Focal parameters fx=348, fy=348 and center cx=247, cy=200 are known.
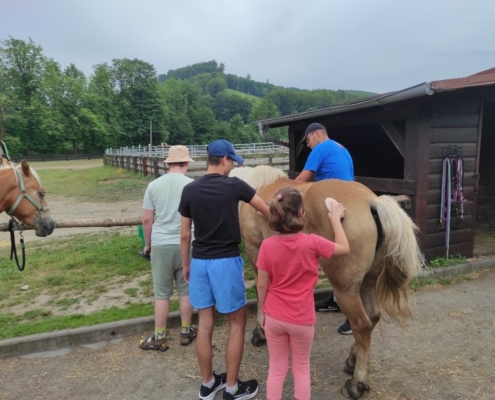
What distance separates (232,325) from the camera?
238cm

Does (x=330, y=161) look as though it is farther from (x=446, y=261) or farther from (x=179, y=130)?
(x=179, y=130)

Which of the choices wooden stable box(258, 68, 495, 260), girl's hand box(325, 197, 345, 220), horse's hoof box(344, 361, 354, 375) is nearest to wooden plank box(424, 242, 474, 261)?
wooden stable box(258, 68, 495, 260)

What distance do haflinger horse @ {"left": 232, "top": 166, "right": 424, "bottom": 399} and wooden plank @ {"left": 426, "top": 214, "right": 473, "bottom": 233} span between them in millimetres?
2553

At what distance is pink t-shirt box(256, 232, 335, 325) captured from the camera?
199cm

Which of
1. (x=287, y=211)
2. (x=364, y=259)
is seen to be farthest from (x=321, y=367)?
(x=287, y=211)

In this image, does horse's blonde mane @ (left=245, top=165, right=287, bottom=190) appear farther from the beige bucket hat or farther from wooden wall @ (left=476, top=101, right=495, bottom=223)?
wooden wall @ (left=476, top=101, right=495, bottom=223)

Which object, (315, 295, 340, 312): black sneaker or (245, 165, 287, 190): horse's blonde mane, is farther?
(315, 295, 340, 312): black sneaker

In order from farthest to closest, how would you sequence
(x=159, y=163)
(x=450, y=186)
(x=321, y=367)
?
(x=159, y=163), (x=450, y=186), (x=321, y=367)

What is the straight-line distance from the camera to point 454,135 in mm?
4883

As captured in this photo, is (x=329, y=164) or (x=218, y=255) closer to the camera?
(x=218, y=255)

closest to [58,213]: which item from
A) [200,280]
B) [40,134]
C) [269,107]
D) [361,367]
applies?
[200,280]

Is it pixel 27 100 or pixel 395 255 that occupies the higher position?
pixel 27 100

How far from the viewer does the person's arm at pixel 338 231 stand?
208 centimetres

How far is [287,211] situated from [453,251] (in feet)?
14.0
